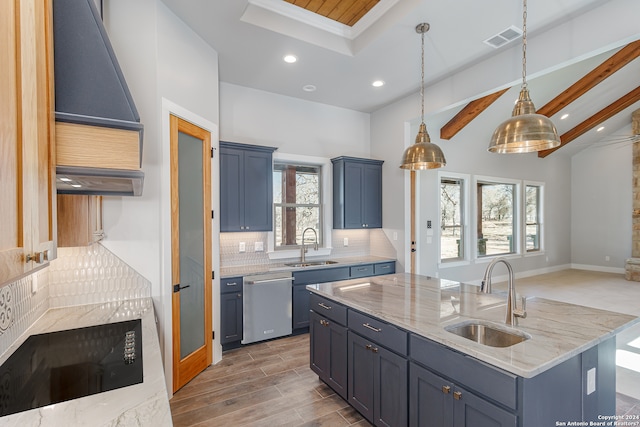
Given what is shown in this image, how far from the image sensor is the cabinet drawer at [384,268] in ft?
15.8

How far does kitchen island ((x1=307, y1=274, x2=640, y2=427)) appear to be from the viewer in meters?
1.42

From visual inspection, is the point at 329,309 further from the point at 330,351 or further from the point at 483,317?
the point at 483,317

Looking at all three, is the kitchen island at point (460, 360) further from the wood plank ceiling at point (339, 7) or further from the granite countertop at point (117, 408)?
the wood plank ceiling at point (339, 7)

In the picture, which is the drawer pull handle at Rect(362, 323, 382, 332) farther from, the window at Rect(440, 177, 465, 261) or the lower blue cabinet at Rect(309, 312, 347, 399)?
the window at Rect(440, 177, 465, 261)

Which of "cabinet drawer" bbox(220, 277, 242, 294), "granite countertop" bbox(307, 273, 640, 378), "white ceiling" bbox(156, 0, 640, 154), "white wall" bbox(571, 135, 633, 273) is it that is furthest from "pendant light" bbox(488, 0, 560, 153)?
"white wall" bbox(571, 135, 633, 273)

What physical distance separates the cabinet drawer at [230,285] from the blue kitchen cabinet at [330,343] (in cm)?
125

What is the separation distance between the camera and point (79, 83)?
1320mm

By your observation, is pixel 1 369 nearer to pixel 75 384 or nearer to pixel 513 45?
pixel 75 384

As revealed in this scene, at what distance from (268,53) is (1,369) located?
3373mm

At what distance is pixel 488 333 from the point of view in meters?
1.93

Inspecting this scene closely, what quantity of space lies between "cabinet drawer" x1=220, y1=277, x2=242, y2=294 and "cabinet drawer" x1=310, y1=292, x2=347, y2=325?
4.03ft

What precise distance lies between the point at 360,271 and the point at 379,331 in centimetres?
257

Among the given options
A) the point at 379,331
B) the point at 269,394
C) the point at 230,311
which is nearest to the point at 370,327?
the point at 379,331

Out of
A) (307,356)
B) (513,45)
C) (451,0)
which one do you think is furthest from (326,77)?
(307,356)
